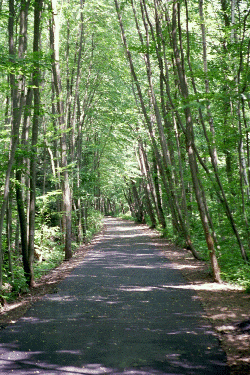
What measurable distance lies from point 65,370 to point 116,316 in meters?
2.43

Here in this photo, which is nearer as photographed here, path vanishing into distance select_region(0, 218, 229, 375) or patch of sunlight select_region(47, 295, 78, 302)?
path vanishing into distance select_region(0, 218, 229, 375)

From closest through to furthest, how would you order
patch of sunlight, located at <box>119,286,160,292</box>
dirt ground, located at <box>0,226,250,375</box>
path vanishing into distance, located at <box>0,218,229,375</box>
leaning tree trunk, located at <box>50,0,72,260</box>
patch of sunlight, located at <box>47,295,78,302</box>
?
path vanishing into distance, located at <box>0,218,229,375</box>
dirt ground, located at <box>0,226,250,375</box>
patch of sunlight, located at <box>47,295,78,302</box>
patch of sunlight, located at <box>119,286,160,292</box>
leaning tree trunk, located at <box>50,0,72,260</box>

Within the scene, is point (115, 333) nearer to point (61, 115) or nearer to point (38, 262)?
point (38, 262)

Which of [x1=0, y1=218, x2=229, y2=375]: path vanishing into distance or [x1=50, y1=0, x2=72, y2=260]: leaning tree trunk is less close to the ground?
[x1=50, y1=0, x2=72, y2=260]: leaning tree trunk

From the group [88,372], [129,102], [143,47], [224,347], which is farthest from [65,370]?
[129,102]

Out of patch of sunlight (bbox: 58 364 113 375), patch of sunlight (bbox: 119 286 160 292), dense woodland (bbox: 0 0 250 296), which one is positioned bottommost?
patch of sunlight (bbox: 119 286 160 292)

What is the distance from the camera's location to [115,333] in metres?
5.69

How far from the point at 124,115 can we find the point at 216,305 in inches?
666

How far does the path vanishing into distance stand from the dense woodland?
1546 mm

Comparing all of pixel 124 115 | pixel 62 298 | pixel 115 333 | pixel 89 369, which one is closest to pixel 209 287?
pixel 62 298

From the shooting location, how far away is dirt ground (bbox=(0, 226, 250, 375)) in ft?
15.7

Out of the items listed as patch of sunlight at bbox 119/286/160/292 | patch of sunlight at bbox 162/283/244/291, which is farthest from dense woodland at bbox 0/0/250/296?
patch of sunlight at bbox 119/286/160/292

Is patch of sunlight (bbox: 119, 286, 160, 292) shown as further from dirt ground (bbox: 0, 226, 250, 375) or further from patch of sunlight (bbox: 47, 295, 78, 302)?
patch of sunlight (bbox: 47, 295, 78, 302)

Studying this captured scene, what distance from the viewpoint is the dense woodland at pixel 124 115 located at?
8.54m
